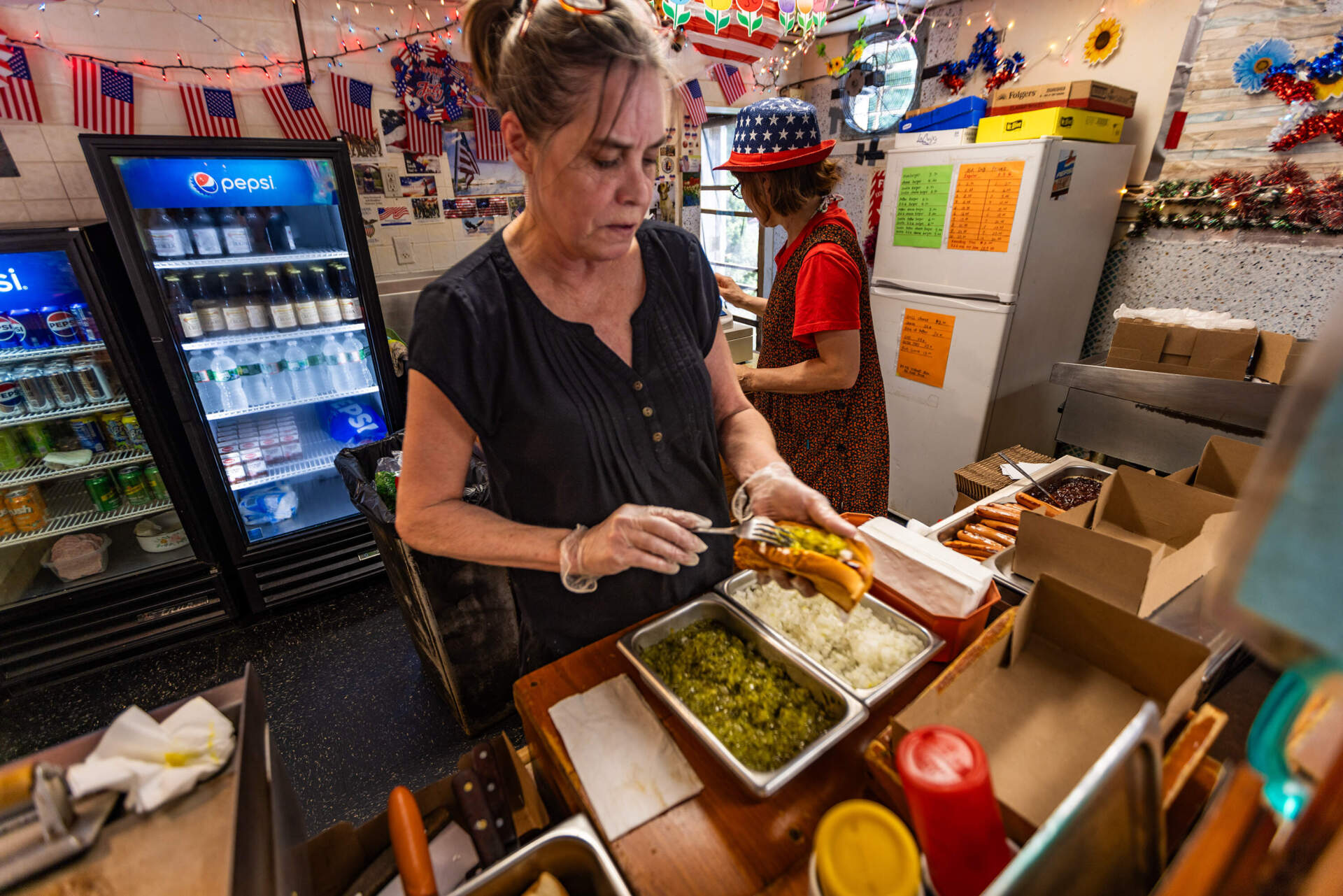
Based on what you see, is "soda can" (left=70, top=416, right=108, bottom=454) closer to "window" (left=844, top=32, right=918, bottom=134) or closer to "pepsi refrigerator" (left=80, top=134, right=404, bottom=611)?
"pepsi refrigerator" (left=80, top=134, right=404, bottom=611)

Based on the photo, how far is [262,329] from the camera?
2994 mm

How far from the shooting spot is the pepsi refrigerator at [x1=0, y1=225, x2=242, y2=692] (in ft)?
8.68

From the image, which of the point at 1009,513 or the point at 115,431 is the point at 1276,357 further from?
the point at 115,431

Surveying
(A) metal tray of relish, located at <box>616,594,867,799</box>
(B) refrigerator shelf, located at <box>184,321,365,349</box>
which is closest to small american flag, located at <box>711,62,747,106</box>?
(B) refrigerator shelf, located at <box>184,321,365,349</box>

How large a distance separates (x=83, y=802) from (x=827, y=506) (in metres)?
1.22

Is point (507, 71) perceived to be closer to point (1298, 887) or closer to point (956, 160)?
point (1298, 887)

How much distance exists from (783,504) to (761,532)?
0.14 metres

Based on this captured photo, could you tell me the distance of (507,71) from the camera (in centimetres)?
98

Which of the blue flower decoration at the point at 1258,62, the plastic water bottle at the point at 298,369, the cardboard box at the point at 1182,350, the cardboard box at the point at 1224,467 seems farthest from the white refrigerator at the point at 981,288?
the plastic water bottle at the point at 298,369

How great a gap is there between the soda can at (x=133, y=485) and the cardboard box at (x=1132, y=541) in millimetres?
4073

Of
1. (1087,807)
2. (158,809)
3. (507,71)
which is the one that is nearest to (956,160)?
(507,71)

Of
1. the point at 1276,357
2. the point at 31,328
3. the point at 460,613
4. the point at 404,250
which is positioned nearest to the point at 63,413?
the point at 31,328

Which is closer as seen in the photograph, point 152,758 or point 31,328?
point 152,758

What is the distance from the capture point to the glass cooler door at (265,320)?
2.63 m
